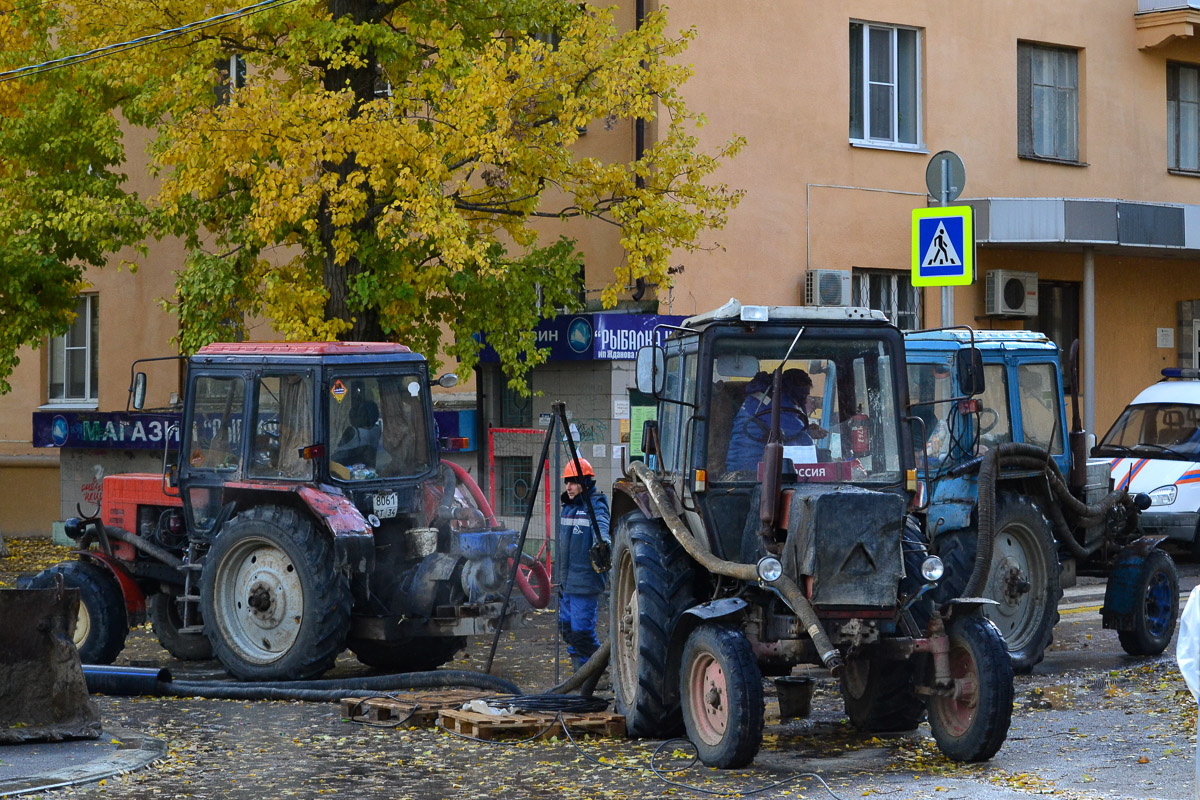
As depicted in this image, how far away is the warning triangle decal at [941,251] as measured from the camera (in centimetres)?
1405

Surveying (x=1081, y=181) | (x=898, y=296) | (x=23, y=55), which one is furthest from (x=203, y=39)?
(x=1081, y=181)

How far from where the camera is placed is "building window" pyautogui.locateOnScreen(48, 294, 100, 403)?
26.3 meters

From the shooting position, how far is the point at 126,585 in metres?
13.1

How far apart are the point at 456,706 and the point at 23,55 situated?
11.1m

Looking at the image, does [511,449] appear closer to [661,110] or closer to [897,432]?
[661,110]

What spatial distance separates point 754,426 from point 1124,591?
15.4 ft

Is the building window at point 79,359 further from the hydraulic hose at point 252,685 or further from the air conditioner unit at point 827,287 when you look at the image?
the hydraulic hose at point 252,685

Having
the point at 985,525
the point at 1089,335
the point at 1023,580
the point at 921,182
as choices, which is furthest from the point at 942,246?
the point at 1089,335

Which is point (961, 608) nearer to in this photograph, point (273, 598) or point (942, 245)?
point (273, 598)

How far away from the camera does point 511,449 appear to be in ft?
61.4

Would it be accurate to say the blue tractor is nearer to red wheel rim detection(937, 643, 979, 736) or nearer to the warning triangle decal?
the warning triangle decal

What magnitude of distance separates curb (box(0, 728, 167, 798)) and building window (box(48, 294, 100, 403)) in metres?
17.5

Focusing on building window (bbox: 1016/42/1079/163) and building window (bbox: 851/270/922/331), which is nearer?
building window (bbox: 851/270/922/331)

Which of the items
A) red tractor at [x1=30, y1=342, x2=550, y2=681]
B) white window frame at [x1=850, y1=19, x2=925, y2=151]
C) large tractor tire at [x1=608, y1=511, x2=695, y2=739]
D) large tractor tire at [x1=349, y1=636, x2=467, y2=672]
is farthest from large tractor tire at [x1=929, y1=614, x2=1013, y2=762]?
white window frame at [x1=850, y1=19, x2=925, y2=151]
